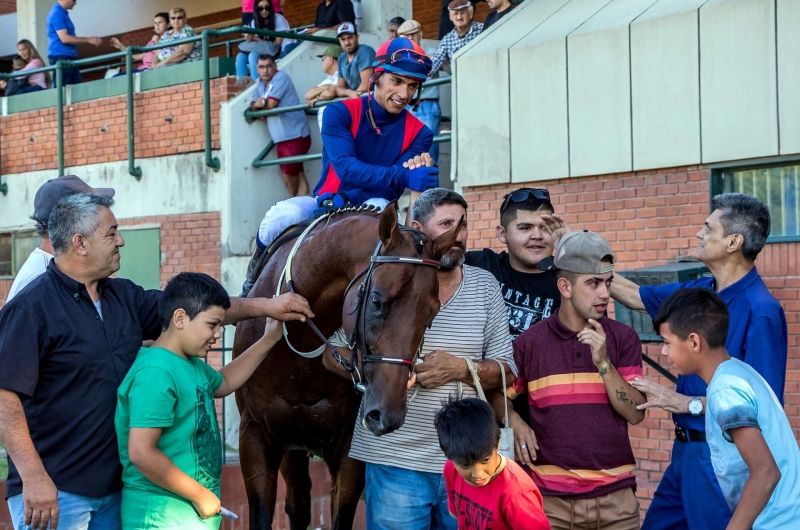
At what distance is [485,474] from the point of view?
3818mm

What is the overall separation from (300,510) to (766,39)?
5.19 metres

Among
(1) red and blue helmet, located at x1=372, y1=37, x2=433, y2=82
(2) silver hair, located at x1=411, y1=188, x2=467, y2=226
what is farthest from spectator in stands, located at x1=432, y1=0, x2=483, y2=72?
(2) silver hair, located at x1=411, y1=188, x2=467, y2=226

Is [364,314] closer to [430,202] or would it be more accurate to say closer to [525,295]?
[430,202]

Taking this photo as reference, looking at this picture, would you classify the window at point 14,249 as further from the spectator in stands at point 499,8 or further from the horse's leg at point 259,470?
the horse's leg at point 259,470

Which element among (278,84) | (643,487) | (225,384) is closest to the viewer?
(225,384)

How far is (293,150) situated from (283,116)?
455 millimetres

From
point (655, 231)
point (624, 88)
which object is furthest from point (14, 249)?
point (655, 231)

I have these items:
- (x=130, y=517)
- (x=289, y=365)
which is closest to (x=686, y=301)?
(x=289, y=365)

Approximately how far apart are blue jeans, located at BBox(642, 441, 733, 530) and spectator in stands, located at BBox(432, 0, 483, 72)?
7.27 metres

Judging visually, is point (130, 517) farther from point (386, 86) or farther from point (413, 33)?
point (413, 33)

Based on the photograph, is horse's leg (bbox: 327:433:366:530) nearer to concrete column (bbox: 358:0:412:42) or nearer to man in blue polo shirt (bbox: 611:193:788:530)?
man in blue polo shirt (bbox: 611:193:788:530)

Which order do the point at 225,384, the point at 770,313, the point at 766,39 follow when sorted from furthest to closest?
the point at 766,39 < the point at 225,384 < the point at 770,313

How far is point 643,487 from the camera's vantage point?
9.26 m

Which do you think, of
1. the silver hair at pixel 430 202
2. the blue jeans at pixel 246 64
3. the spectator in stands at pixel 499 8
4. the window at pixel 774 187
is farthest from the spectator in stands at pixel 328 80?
the silver hair at pixel 430 202
